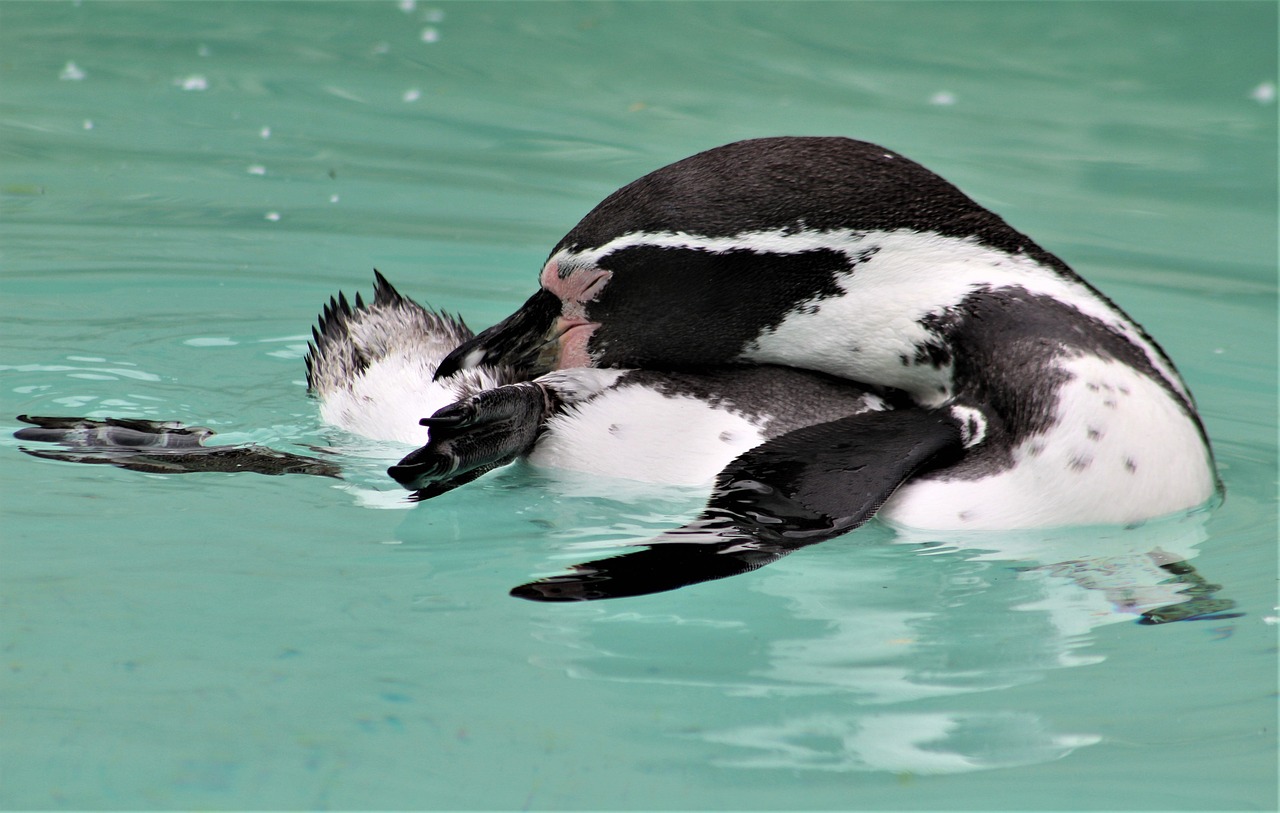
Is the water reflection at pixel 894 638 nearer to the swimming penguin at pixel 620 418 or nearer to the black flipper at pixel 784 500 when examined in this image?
the black flipper at pixel 784 500

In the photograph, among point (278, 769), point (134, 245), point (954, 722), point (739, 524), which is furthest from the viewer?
point (134, 245)

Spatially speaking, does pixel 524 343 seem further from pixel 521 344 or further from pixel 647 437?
pixel 647 437

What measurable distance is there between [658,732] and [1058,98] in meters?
5.49

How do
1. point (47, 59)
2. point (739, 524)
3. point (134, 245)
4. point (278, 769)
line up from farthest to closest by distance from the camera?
1. point (47, 59)
2. point (134, 245)
3. point (739, 524)
4. point (278, 769)

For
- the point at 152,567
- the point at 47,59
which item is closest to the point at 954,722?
the point at 152,567

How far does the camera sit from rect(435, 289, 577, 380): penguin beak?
3.17 metres

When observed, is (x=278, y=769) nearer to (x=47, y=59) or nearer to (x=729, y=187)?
(x=729, y=187)

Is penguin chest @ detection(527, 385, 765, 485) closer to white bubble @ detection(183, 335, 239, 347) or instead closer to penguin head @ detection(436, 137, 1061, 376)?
penguin head @ detection(436, 137, 1061, 376)

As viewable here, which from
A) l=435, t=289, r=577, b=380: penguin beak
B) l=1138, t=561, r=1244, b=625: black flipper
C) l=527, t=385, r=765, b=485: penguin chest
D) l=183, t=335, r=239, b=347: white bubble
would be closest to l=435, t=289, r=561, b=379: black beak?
l=435, t=289, r=577, b=380: penguin beak

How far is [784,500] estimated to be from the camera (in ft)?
8.64

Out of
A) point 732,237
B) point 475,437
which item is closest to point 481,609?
point 475,437

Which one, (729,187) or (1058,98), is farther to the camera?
(1058,98)

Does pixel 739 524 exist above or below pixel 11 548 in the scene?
above

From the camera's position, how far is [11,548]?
2.70 metres
